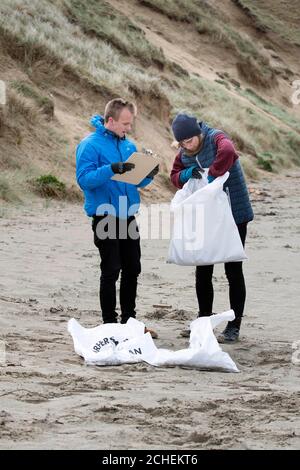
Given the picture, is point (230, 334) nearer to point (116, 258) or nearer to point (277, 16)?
point (116, 258)

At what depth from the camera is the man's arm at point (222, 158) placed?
6680 mm

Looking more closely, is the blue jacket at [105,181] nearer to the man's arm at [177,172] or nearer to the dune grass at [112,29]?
the man's arm at [177,172]

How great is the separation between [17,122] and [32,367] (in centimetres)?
1183

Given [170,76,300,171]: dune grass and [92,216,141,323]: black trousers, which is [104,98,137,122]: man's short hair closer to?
[92,216,141,323]: black trousers

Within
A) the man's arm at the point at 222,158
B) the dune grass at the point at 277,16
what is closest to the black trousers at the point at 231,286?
the man's arm at the point at 222,158

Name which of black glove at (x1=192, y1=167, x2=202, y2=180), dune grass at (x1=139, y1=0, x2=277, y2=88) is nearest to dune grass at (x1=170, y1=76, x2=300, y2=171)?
dune grass at (x1=139, y1=0, x2=277, y2=88)

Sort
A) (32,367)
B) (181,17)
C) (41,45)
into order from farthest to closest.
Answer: (181,17) → (41,45) → (32,367)

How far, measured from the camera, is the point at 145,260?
37.3 ft

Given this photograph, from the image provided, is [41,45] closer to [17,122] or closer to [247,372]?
[17,122]

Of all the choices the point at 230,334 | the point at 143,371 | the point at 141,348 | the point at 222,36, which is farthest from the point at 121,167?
the point at 222,36

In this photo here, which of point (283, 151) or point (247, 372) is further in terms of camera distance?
point (283, 151)

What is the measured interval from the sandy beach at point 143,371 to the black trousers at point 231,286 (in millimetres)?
282

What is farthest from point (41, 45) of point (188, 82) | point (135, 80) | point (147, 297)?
point (147, 297)
